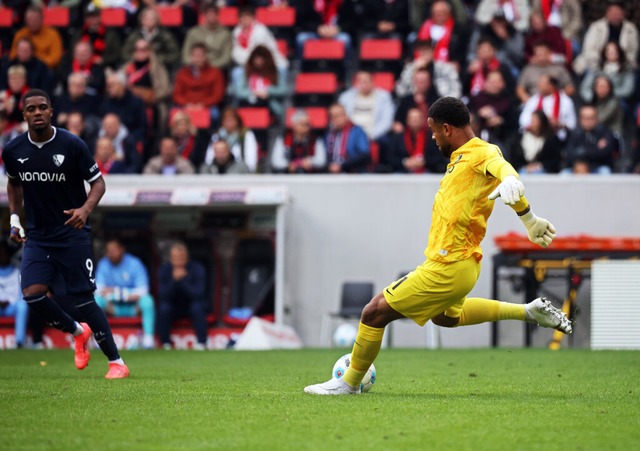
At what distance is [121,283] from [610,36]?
8.96 m

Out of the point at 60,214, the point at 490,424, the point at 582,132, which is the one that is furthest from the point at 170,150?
the point at 490,424

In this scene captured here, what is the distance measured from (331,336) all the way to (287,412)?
10888mm

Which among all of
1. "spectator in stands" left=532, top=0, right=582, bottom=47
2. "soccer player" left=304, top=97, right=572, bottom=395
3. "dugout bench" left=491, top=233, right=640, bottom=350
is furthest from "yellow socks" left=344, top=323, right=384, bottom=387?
"spectator in stands" left=532, top=0, right=582, bottom=47

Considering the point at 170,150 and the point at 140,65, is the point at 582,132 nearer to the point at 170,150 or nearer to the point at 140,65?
the point at 170,150

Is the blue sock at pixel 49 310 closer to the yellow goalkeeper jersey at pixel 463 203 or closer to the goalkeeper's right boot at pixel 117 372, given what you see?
the goalkeeper's right boot at pixel 117 372

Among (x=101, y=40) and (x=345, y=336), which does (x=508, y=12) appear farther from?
(x=101, y=40)

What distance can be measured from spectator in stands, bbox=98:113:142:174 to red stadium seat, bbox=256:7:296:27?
379 cm

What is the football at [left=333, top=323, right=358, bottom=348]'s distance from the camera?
1703 cm

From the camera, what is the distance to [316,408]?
745 centimetres

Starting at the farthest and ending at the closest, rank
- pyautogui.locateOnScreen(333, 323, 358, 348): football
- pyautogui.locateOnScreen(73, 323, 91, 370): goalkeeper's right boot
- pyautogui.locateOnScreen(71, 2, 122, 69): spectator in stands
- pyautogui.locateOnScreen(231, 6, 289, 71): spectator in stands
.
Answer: pyautogui.locateOnScreen(71, 2, 122, 69): spectator in stands < pyautogui.locateOnScreen(231, 6, 289, 71): spectator in stands < pyautogui.locateOnScreen(333, 323, 358, 348): football < pyautogui.locateOnScreen(73, 323, 91, 370): goalkeeper's right boot

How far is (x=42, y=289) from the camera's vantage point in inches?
391

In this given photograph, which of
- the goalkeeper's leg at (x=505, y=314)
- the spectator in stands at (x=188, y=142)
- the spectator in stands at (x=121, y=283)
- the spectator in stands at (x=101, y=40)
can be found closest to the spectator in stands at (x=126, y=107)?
the spectator in stands at (x=188, y=142)

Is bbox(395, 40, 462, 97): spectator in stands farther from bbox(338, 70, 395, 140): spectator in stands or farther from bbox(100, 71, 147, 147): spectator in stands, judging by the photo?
bbox(100, 71, 147, 147): spectator in stands

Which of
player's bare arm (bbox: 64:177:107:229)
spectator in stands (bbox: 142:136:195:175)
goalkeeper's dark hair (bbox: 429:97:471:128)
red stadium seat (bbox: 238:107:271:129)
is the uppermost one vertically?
red stadium seat (bbox: 238:107:271:129)
